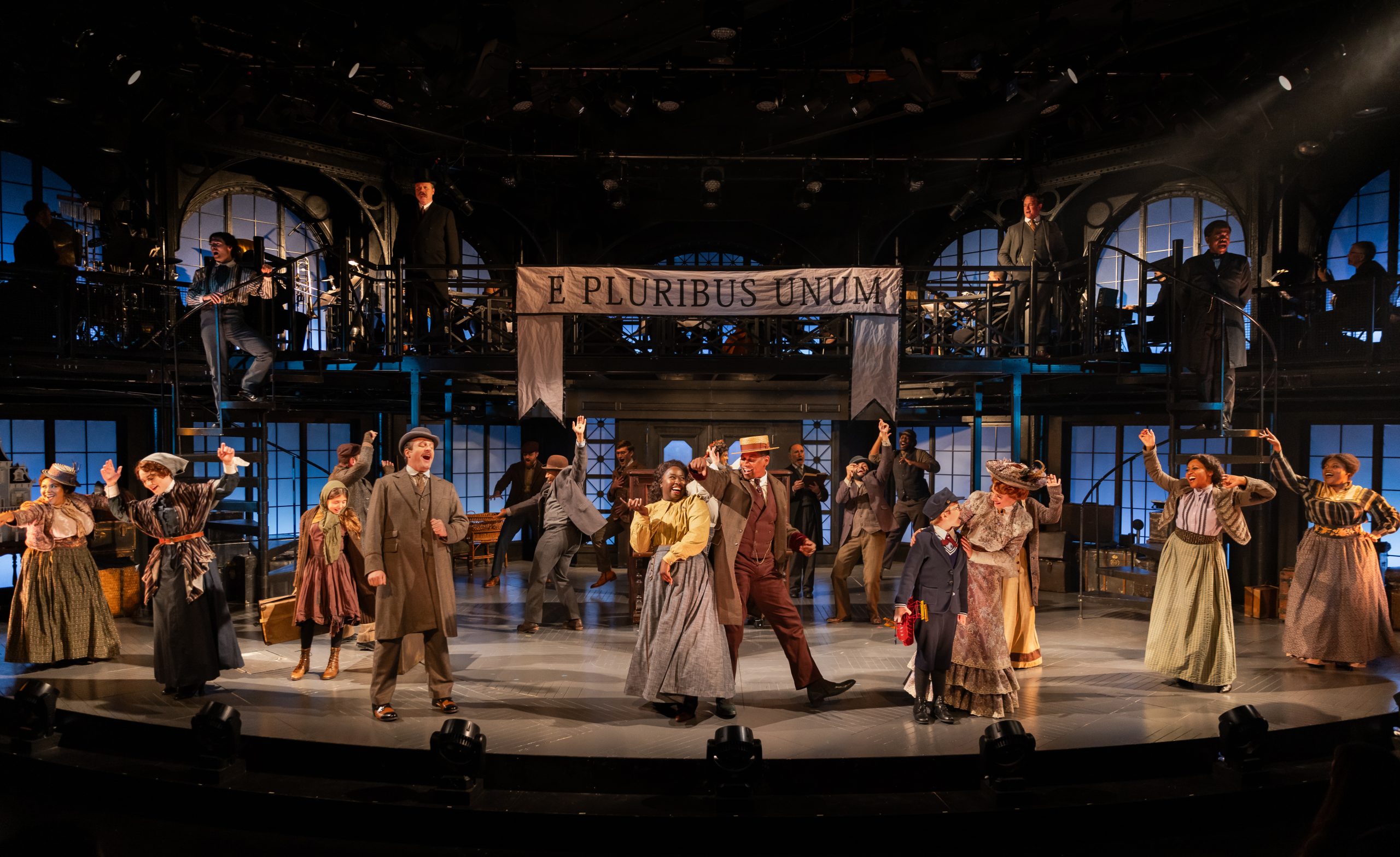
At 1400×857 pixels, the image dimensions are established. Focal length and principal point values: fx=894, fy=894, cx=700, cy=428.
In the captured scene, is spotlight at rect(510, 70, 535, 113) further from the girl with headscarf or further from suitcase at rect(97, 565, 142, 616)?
suitcase at rect(97, 565, 142, 616)

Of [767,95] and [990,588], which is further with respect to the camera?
[767,95]

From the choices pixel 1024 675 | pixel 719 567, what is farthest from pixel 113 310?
pixel 1024 675

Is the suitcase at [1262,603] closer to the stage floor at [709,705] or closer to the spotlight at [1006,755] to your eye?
the stage floor at [709,705]

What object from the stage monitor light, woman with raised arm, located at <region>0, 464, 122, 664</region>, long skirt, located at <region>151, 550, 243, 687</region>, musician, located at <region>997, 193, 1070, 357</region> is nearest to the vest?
long skirt, located at <region>151, 550, 243, 687</region>

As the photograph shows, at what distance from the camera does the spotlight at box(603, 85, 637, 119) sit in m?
9.82

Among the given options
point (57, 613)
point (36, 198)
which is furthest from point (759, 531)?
point (36, 198)

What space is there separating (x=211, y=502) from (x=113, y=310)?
187 inches

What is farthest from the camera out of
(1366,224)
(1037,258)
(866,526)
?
(1366,224)

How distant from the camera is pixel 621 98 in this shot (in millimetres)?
9852

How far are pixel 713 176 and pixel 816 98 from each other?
2.55m

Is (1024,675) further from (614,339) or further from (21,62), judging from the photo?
(21,62)

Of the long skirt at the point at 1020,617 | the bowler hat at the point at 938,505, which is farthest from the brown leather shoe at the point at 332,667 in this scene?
the long skirt at the point at 1020,617

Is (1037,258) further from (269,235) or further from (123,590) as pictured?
(123,590)

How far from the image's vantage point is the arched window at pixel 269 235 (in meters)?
11.3
